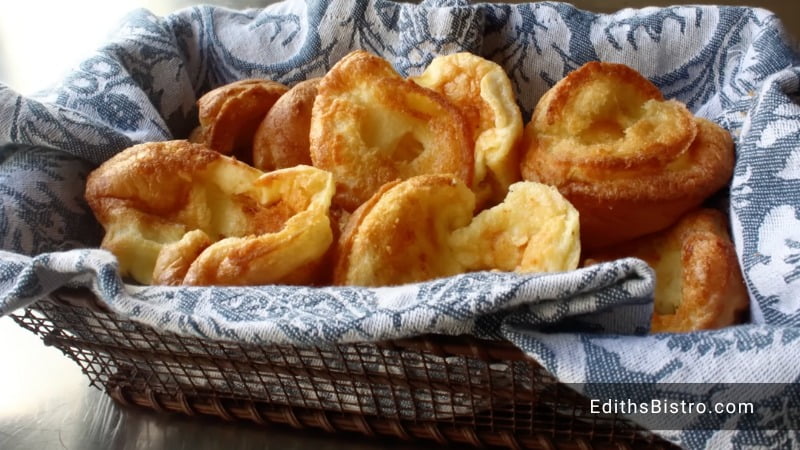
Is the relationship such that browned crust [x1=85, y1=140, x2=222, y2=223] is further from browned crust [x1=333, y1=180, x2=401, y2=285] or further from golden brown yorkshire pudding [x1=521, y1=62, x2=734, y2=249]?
golden brown yorkshire pudding [x1=521, y1=62, x2=734, y2=249]

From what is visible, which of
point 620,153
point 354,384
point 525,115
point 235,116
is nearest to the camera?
point 354,384

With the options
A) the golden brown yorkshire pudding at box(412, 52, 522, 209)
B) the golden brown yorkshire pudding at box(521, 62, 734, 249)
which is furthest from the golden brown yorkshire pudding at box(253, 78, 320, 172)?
the golden brown yorkshire pudding at box(521, 62, 734, 249)

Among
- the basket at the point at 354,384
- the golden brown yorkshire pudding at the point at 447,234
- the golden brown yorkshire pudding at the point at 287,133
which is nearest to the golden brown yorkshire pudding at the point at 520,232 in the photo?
the golden brown yorkshire pudding at the point at 447,234

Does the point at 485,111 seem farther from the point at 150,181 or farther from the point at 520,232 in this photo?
the point at 150,181

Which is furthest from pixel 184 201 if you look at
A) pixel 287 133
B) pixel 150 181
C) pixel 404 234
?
pixel 404 234

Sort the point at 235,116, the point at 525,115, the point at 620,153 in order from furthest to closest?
1. the point at 525,115
2. the point at 235,116
3. the point at 620,153

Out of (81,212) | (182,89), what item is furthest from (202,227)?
(182,89)
